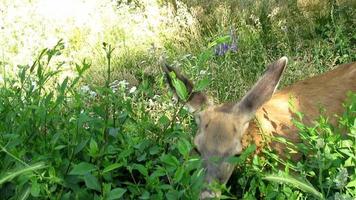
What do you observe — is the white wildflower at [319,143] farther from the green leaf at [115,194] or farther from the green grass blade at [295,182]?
the green leaf at [115,194]

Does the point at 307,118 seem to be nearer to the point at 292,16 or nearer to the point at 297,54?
the point at 297,54

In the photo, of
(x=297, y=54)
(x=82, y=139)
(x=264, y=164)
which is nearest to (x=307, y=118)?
(x=264, y=164)

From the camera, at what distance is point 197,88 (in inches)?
111

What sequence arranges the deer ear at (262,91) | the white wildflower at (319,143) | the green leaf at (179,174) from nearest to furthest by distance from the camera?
the green leaf at (179,174), the white wildflower at (319,143), the deer ear at (262,91)

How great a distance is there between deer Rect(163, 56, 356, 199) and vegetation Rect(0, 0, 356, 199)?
0.12m

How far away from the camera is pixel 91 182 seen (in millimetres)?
2803

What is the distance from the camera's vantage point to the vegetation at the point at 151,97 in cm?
290

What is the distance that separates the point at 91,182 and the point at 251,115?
1583 mm

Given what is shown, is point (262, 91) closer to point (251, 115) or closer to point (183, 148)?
point (251, 115)

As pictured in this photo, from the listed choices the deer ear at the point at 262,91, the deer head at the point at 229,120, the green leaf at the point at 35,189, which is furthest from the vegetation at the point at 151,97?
the deer ear at the point at 262,91

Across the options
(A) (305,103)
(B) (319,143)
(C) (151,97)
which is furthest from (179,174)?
(C) (151,97)

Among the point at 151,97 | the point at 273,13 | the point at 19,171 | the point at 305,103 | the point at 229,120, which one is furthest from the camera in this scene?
the point at 273,13

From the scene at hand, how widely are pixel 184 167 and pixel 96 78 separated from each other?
516cm

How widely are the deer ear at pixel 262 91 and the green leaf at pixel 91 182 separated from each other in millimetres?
1519
